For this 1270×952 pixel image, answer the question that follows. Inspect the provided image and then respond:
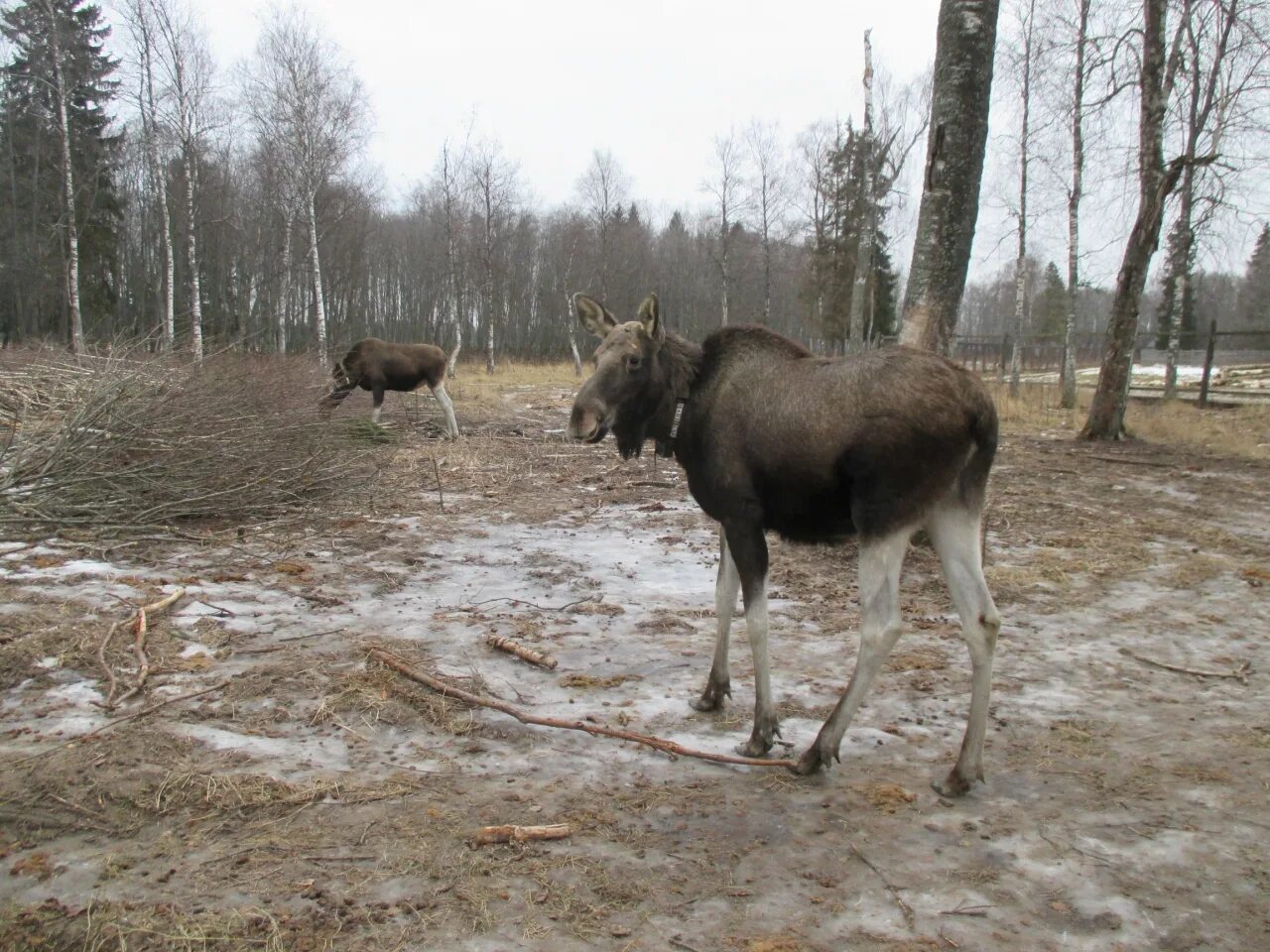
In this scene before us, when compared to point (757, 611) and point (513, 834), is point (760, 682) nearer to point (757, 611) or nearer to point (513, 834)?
point (757, 611)

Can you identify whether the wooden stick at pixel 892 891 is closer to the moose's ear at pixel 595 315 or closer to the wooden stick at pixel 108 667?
the moose's ear at pixel 595 315

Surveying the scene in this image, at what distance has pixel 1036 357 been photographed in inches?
1770

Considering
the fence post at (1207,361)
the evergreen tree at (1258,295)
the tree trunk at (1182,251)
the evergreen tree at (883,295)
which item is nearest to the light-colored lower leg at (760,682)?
the tree trunk at (1182,251)

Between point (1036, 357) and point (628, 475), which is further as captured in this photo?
point (1036, 357)

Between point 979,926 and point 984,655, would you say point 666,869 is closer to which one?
point 979,926

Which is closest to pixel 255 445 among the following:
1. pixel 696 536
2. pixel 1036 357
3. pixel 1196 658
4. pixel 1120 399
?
pixel 696 536

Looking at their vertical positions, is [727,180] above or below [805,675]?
above

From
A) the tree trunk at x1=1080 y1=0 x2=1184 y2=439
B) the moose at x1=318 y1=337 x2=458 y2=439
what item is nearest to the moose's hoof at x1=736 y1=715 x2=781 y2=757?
the moose at x1=318 y1=337 x2=458 y2=439

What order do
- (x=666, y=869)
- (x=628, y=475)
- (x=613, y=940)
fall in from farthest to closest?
(x=628, y=475), (x=666, y=869), (x=613, y=940)

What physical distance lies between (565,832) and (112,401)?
655cm

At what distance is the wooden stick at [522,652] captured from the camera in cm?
478

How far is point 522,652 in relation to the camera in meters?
4.87

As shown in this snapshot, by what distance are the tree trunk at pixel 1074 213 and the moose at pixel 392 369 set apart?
55.0 ft

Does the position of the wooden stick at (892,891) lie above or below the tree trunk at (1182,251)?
below
